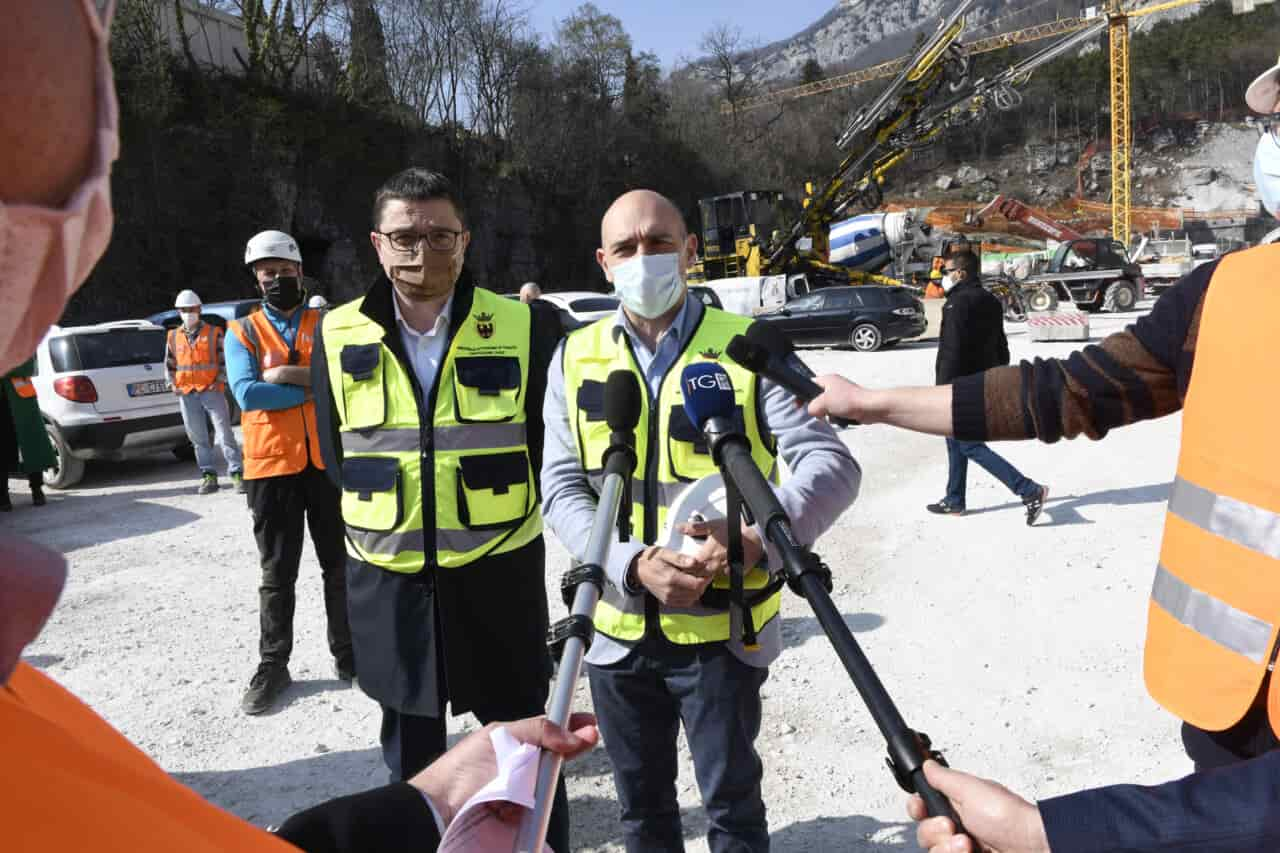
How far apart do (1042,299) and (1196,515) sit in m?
24.0

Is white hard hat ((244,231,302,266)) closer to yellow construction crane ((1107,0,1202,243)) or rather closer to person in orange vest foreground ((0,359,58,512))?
person in orange vest foreground ((0,359,58,512))

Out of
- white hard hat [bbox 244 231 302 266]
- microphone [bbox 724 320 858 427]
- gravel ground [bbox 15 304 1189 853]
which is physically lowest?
gravel ground [bbox 15 304 1189 853]

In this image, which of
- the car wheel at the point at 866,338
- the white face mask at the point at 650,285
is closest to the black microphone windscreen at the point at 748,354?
the white face mask at the point at 650,285

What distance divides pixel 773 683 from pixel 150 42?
85.9 feet

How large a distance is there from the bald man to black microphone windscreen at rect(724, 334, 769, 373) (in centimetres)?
51

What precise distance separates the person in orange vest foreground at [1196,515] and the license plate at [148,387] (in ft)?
30.3

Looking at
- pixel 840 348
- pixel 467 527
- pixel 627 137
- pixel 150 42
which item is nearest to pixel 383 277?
pixel 467 527

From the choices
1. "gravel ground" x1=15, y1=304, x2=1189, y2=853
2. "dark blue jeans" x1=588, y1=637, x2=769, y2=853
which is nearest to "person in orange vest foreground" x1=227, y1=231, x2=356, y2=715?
"gravel ground" x1=15, y1=304, x2=1189, y2=853

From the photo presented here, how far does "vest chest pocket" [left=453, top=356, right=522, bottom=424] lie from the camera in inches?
111

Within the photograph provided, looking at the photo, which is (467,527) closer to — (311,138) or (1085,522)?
(1085,522)

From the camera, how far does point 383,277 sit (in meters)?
2.97

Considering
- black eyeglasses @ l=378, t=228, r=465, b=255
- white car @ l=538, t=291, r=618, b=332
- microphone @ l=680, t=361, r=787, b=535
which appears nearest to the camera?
microphone @ l=680, t=361, r=787, b=535

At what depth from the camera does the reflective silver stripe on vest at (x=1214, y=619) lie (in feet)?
4.74

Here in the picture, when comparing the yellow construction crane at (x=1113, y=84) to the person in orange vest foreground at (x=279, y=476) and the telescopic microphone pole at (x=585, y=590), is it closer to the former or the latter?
the person in orange vest foreground at (x=279, y=476)
